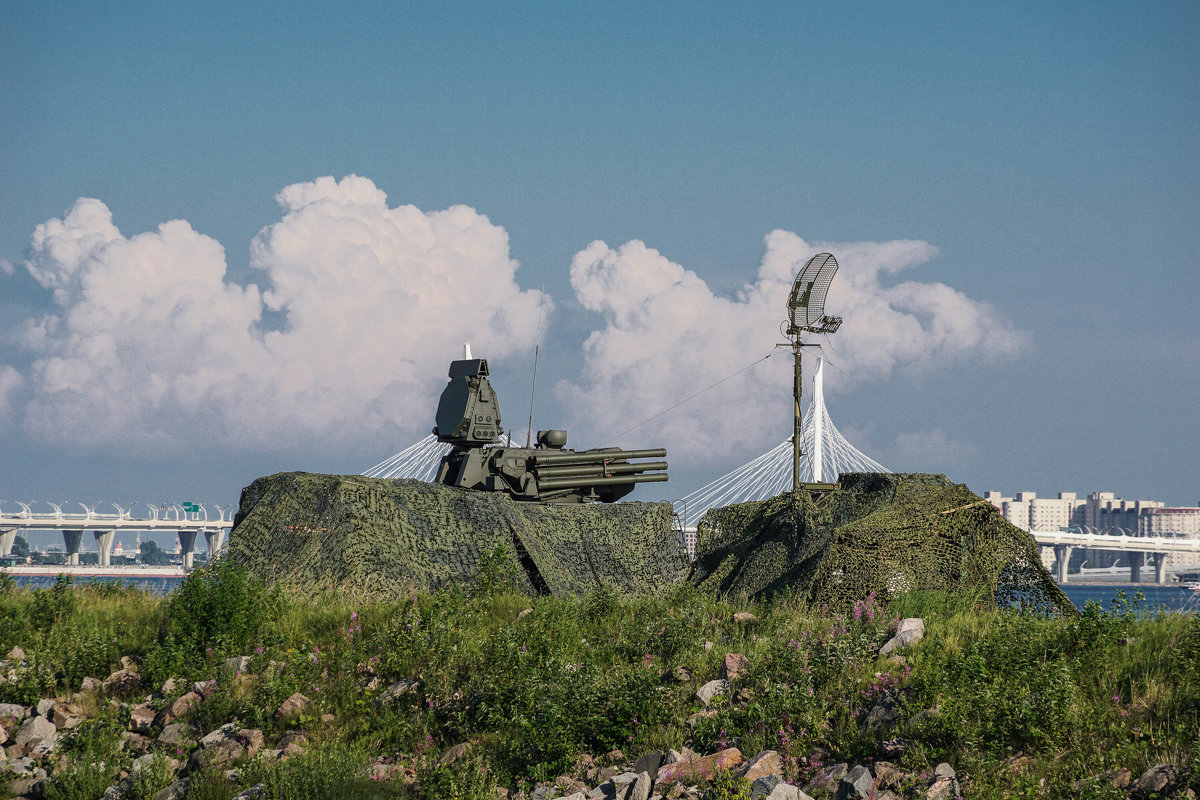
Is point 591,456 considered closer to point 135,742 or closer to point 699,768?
point 135,742

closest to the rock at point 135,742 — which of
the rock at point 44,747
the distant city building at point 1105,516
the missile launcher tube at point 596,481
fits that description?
the rock at point 44,747

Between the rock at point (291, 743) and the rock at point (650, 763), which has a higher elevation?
the rock at point (650, 763)

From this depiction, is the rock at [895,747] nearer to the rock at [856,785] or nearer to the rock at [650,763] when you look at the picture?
the rock at [856,785]

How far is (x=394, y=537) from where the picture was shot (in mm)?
14422

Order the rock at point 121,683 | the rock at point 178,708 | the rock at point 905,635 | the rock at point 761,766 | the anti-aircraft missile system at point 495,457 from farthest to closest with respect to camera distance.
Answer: the anti-aircraft missile system at point 495,457 → the rock at point 121,683 → the rock at point 178,708 → the rock at point 905,635 → the rock at point 761,766

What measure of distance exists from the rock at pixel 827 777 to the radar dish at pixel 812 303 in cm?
1414

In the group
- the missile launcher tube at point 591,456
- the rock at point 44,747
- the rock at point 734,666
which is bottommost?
the rock at point 44,747

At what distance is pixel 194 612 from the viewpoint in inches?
495

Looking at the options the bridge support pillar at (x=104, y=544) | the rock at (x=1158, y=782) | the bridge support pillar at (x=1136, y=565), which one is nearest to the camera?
the rock at (x=1158, y=782)

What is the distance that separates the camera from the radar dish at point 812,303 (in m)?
21.9

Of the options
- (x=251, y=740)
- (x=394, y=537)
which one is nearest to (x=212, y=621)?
(x=251, y=740)

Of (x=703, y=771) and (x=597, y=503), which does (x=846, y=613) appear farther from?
(x=597, y=503)

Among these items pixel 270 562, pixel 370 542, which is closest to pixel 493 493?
pixel 370 542

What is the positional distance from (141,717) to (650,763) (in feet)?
18.0
